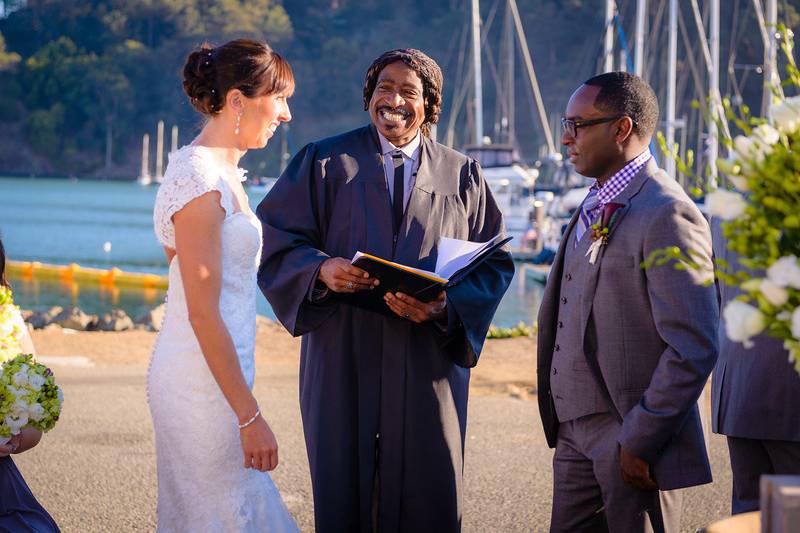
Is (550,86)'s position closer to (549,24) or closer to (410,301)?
(549,24)

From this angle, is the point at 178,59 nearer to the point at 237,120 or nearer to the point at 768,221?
A: the point at 237,120

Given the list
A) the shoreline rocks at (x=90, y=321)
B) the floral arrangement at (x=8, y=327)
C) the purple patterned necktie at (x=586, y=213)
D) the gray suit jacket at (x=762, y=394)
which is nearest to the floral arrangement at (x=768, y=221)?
the purple patterned necktie at (x=586, y=213)

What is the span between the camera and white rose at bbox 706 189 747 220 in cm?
196

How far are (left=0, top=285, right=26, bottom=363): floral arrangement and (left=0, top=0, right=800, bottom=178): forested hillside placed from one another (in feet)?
336

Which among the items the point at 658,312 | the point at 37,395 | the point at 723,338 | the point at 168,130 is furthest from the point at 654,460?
the point at 168,130

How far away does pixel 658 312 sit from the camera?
352cm

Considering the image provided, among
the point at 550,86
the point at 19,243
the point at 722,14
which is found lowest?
the point at 19,243

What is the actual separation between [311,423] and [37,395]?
1058mm

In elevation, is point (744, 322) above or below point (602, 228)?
above

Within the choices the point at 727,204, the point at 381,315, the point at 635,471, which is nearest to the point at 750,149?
the point at 727,204

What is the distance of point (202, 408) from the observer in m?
3.27

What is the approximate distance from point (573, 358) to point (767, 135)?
1.81m

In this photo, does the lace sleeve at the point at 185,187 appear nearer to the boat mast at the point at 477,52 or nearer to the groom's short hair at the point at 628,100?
the groom's short hair at the point at 628,100

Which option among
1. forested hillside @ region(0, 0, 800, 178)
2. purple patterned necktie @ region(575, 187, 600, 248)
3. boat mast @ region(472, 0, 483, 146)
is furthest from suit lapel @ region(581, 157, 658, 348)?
forested hillside @ region(0, 0, 800, 178)
